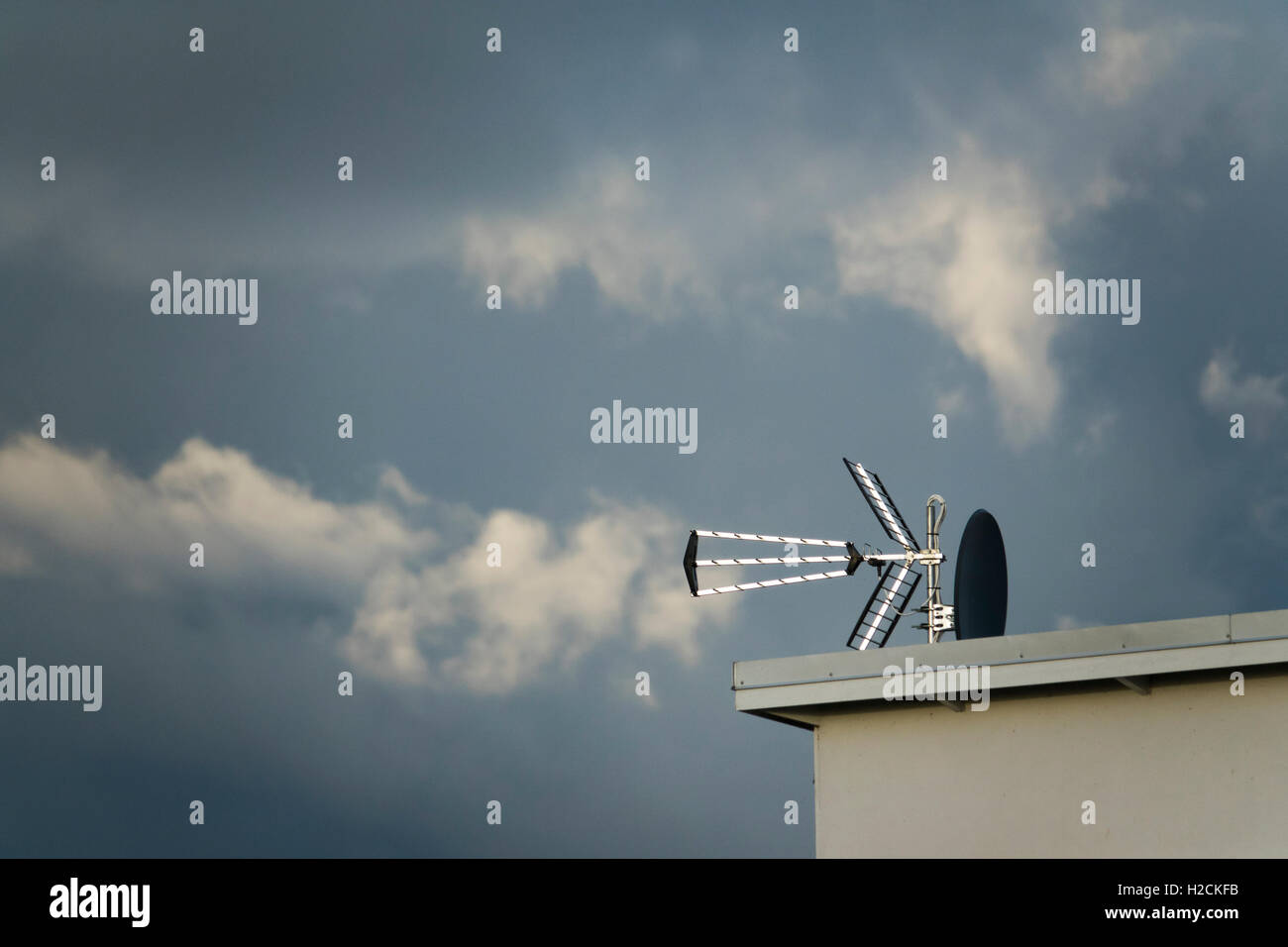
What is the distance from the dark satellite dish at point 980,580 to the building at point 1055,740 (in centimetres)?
154

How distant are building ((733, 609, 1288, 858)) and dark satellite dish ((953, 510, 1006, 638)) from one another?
1.54 metres

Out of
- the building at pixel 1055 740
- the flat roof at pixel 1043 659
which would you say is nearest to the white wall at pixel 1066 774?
the building at pixel 1055 740

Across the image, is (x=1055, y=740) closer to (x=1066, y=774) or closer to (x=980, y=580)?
(x=1066, y=774)

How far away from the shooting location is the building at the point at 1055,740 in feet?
50.7

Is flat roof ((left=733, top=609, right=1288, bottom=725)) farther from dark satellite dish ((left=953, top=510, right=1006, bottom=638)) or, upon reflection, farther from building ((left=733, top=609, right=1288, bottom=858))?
dark satellite dish ((left=953, top=510, right=1006, bottom=638))

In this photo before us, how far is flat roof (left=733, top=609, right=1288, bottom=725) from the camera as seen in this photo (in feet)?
50.5

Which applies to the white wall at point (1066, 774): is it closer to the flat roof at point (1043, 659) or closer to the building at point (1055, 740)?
the building at point (1055, 740)

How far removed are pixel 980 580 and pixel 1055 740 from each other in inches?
116

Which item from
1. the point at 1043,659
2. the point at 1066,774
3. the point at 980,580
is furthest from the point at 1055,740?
the point at 980,580

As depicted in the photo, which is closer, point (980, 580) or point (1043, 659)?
point (1043, 659)

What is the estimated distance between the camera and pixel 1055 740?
54.7 ft

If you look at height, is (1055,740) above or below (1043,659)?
below
